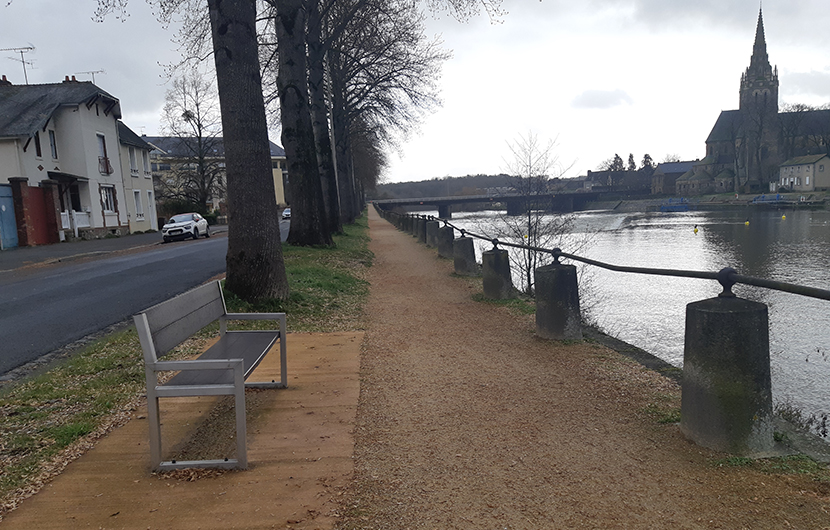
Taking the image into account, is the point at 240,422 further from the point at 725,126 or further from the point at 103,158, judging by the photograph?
the point at 725,126

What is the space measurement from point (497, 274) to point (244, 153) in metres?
4.49

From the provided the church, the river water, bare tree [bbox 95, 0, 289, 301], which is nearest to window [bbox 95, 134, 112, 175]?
the river water

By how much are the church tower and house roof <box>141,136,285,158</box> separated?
8303cm

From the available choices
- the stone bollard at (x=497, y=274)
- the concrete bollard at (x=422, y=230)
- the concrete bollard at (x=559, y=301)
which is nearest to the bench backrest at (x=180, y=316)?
the concrete bollard at (x=559, y=301)

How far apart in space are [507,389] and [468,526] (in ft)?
7.48

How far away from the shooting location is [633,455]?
3635mm

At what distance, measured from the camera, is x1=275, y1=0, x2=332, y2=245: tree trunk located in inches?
545

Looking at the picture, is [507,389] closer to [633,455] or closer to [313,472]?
[633,455]

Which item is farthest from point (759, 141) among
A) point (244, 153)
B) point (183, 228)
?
point (244, 153)

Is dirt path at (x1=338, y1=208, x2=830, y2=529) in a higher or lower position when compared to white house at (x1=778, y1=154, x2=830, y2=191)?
lower

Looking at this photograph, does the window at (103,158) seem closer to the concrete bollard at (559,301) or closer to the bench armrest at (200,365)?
the concrete bollard at (559,301)

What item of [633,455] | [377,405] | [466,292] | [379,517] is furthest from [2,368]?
[466,292]

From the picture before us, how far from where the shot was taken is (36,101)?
29.5 m

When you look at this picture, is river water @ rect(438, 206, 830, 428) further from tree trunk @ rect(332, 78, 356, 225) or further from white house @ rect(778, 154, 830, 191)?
white house @ rect(778, 154, 830, 191)
